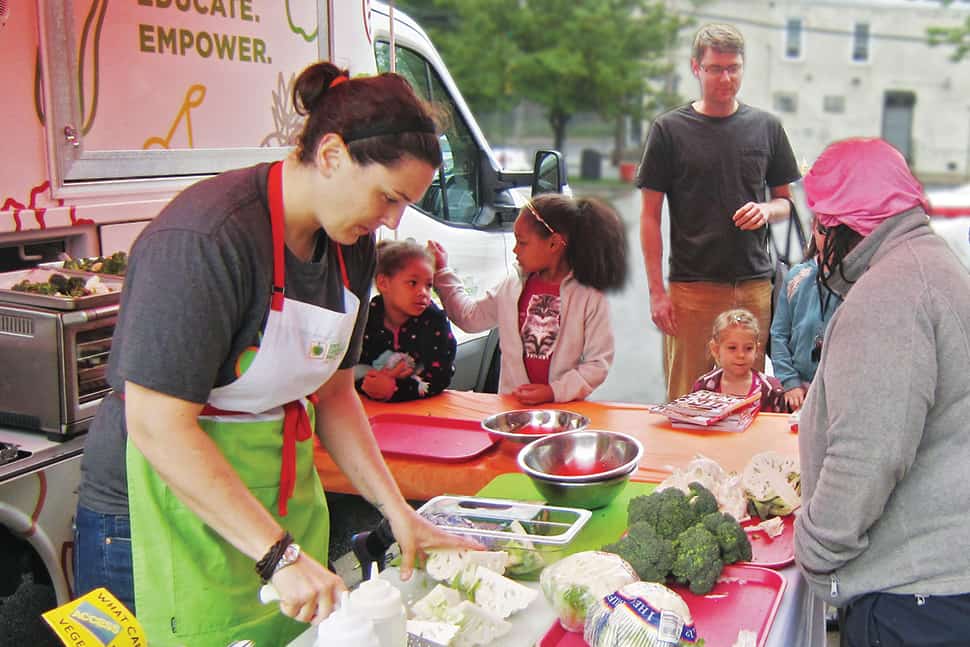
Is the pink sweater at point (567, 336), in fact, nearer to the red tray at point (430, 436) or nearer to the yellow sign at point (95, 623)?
the red tray at point (430, 436)

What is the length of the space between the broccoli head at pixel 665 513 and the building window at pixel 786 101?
117 feet

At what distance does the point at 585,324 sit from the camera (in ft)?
11.5

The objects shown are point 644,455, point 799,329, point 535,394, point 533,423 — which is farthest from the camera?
point 799,329

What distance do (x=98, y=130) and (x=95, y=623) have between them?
1.73 meters

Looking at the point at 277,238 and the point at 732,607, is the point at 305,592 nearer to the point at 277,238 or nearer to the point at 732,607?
the point at 277,238

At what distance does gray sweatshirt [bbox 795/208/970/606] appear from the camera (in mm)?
1609

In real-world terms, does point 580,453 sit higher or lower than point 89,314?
lower

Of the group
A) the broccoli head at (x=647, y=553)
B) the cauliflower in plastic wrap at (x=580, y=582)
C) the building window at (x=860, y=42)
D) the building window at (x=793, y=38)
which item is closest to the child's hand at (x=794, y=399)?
the broccoli head at (x=647, y=553)

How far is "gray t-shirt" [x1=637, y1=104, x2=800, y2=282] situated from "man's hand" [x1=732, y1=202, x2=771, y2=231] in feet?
0.34

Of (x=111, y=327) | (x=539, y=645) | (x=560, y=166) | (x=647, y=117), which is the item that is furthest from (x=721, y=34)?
(x=647, y=117)

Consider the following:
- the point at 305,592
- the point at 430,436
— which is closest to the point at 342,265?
the point at 305,592

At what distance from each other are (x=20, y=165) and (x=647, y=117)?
24383 millimetres

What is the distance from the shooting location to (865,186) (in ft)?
5.66

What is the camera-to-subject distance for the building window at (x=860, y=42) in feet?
112
